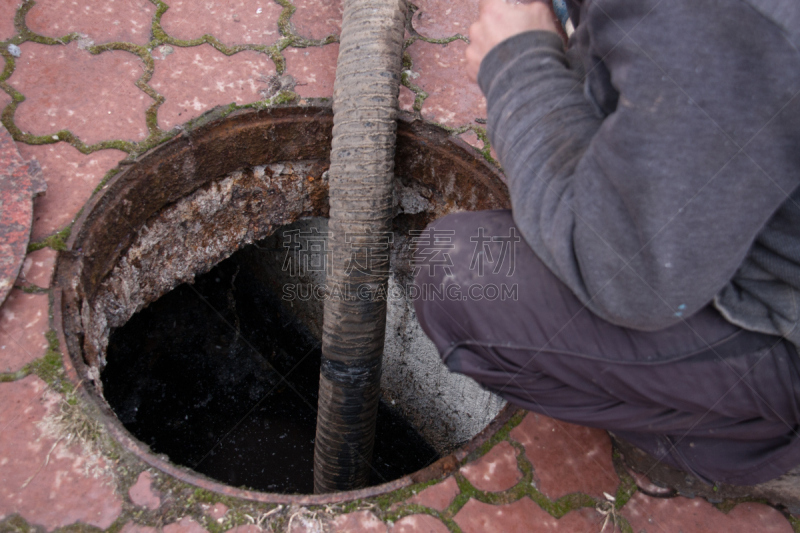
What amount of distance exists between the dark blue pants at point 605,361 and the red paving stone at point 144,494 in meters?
0.91

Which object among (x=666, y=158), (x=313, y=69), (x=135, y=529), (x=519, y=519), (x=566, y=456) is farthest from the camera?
(x=313, y=69)

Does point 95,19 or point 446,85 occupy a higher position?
point 95,19

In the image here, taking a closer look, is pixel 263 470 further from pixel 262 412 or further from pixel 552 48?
pixel 552 48

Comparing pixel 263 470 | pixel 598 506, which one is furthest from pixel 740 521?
pixel 263 470

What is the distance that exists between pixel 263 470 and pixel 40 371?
2130 mm

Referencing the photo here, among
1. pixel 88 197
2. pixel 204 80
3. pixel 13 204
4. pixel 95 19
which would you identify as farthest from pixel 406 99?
pixel 13 204

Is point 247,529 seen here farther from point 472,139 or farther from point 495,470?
point 472,139

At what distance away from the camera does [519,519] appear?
4.91 ft

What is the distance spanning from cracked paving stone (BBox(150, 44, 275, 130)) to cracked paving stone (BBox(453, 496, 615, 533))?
5.96ft

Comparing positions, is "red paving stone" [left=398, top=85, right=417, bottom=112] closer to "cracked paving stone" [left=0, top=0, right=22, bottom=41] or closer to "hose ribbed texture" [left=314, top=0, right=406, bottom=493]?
"hose ribbed texture" [left=314, top=0, right=406, bottom=493]

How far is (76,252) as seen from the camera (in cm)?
175

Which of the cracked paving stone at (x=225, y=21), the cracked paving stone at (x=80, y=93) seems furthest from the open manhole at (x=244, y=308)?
the cracked paving stone at (x=225, y=21)

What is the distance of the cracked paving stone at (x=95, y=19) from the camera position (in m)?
2.21

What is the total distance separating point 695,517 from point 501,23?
1524 mm
